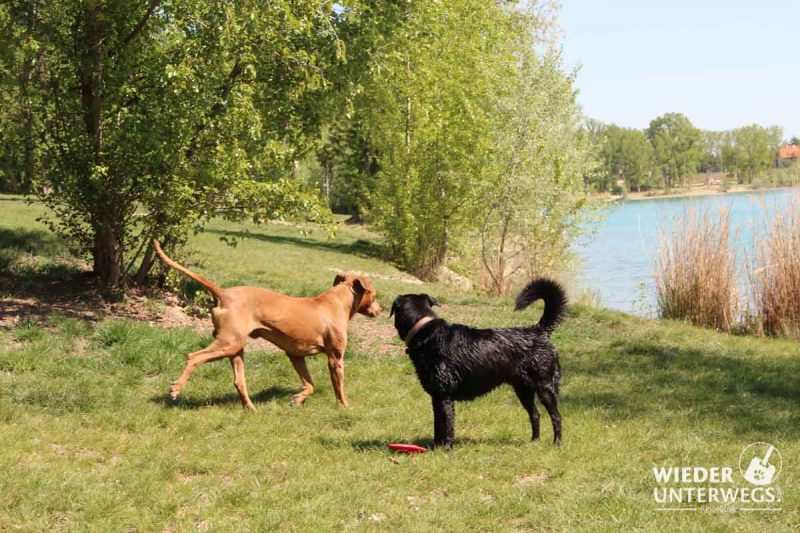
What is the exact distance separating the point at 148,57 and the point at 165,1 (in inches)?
44.8

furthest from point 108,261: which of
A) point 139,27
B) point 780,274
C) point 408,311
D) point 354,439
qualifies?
point 780,274

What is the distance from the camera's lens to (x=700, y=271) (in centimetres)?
1435

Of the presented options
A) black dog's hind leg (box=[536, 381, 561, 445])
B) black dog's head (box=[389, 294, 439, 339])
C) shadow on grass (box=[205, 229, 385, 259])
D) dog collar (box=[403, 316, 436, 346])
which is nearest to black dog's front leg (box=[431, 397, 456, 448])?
dog collar (box=[403, 316, 436, 346])

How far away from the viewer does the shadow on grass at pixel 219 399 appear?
7.90m

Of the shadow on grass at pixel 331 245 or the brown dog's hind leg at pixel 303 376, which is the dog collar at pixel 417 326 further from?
the shadow on grass at pixel 331 245

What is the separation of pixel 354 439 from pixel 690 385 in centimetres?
470

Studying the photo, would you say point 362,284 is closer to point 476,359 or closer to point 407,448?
point 476,359

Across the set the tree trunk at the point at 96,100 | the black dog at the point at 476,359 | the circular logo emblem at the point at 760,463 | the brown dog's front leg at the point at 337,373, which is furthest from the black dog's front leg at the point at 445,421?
the tree trunk at the point at 96,100

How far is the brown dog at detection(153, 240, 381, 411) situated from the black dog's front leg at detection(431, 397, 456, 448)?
1811 millimetres

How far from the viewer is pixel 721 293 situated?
46.3 ft

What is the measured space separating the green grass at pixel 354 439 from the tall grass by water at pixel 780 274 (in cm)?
215

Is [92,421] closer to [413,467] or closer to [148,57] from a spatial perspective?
[413,467]

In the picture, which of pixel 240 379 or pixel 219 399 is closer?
pixel 240 379

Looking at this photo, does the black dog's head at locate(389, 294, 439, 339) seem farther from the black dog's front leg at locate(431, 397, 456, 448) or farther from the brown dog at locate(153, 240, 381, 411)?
the brown dog at locate(153, 240, 381, 411)
